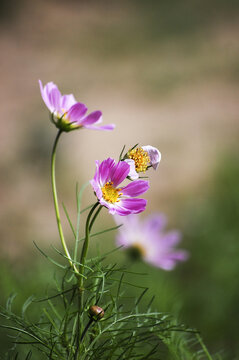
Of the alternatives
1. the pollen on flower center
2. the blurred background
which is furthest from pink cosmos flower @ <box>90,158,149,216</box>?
the blurred background

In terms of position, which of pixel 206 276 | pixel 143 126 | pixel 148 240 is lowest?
pixel 206 276

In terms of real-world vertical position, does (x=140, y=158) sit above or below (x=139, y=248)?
above

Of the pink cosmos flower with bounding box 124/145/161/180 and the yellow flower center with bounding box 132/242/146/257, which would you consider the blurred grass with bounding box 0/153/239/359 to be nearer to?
the yellow flower center with bounding box 132/242/146/257

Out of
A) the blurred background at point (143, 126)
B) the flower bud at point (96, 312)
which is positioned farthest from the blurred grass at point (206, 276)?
the flower bud at point (96, 312)

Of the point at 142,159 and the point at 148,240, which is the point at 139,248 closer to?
the point at 148,240

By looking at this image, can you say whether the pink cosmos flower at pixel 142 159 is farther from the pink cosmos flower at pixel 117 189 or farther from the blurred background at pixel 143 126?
the blurred background at pixel 143 126

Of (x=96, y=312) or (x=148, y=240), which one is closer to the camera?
(x=96, y=312)

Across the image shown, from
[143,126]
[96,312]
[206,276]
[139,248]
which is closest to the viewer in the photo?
[96,312]

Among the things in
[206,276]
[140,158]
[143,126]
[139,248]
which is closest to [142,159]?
[140,158]
